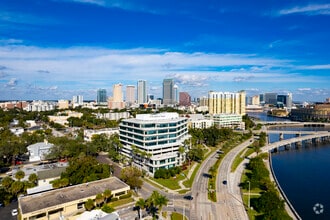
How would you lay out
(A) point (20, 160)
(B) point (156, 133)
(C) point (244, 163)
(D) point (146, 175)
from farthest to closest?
1. (A) point (20, 160)
2. (C) point (244, 163)
3. (B) point (156, 133)
4. (D) point (146, 175)

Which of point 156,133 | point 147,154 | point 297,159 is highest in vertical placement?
point 156,133

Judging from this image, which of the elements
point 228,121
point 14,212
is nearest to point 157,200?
point 14,212

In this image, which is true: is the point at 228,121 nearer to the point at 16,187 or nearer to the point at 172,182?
the point at 172,182

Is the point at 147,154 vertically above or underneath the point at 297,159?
above

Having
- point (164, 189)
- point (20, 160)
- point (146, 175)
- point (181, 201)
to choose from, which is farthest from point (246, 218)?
point (20, 160)

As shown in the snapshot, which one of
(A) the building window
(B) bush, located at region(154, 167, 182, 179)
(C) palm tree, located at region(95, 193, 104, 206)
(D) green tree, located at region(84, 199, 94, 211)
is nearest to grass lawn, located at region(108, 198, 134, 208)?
(C) palm tree, located at region(95, 193, 104, 206)

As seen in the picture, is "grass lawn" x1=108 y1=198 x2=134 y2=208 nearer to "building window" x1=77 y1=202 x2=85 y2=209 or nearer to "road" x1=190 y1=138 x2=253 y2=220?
"building window" x1=77 y1=202 x2=85 y2=209

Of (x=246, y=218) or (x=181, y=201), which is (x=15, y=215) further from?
(x=246, y=218)

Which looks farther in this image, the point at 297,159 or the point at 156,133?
the point at 297,159
